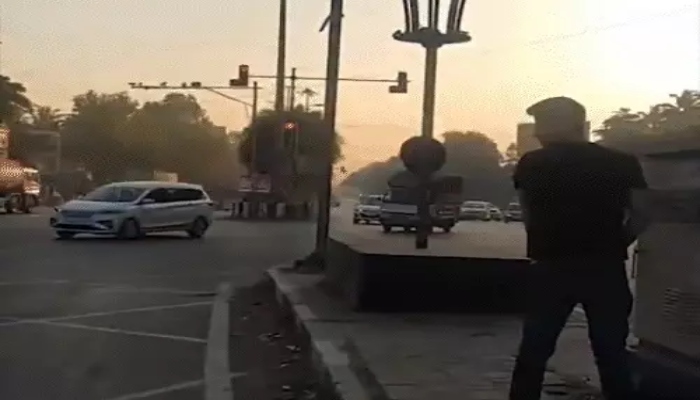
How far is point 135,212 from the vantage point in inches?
1314

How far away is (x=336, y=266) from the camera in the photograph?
→ 15.8m

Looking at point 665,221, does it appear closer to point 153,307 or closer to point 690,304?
point 690,304

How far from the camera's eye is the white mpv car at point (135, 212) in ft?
107

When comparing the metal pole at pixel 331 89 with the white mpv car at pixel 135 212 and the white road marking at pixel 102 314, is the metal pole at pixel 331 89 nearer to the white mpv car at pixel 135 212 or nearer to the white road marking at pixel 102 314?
the white road marking at pixel 102 314

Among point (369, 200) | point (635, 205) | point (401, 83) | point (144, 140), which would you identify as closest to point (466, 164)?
point (401, 83)

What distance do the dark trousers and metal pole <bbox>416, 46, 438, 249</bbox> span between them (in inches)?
291

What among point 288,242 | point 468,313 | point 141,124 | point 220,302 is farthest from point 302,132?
point 141,124

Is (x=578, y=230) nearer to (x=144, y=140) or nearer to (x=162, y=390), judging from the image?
(x=162, y=390)


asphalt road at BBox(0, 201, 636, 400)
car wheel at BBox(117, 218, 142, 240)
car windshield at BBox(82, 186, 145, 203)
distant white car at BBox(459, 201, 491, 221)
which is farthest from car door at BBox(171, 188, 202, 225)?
distant white car at BBox(459, 201, 491, 221)

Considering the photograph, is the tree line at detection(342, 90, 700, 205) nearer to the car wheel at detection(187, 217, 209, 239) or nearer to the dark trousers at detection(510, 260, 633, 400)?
the dark trousers at detection(510, 260, 633, 400)

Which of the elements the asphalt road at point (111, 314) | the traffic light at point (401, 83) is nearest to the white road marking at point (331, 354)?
the asphalt road at point (111, 314)

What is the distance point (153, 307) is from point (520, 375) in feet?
30.3

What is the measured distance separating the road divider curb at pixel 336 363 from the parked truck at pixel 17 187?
1610 inches

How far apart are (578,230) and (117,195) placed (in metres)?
28.2
